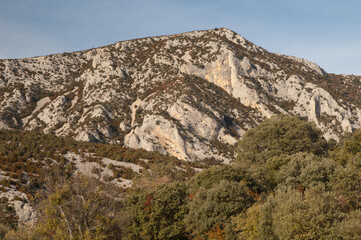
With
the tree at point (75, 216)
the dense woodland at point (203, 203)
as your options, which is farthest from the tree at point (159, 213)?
the tree at point (75, 216)

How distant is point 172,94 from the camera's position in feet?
337

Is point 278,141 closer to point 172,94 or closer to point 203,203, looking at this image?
point 203,203

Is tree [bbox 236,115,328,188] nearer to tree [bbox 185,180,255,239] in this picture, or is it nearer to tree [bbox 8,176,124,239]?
tree [bbox 185,180,255,239]

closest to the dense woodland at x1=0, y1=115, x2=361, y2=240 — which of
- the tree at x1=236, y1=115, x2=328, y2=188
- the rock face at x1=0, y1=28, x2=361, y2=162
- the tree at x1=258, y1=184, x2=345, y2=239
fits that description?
the tree at x1=258, y1=184, x2=345, y2=239

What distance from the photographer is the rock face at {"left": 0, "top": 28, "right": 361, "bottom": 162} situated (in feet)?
305

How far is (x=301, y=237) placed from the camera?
23.3 m

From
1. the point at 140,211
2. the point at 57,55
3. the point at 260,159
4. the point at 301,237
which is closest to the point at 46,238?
the point at 140,211

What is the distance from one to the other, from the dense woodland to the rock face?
4200cm

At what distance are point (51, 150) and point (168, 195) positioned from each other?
27.2m

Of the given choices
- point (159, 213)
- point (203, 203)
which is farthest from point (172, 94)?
point (203, 203)

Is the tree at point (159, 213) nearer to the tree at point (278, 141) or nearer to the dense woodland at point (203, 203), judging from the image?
the dense woodland at point (203, 203)

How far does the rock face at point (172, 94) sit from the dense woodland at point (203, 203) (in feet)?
138

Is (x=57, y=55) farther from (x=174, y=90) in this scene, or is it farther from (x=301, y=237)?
(x=301, y=237)

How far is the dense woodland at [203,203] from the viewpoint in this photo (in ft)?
77.1
